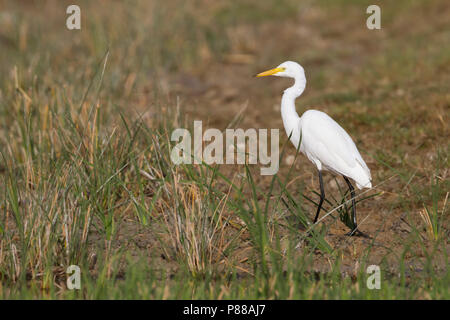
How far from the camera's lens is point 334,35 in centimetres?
952

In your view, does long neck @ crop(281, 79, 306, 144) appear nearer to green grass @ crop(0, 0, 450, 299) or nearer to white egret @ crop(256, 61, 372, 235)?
white egret @ crop(256, 61, 372, 235)

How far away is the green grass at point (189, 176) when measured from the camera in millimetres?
3811

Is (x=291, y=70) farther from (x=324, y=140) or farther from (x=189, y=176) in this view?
(x=189, y=176)

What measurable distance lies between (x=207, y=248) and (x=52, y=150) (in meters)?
1.83

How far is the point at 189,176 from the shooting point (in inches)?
191

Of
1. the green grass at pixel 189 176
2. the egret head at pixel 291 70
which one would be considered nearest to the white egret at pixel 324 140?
the egret head at pixel 291 70

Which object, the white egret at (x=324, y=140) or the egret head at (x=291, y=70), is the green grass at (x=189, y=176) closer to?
Result: the white egret at (x=324, y=140)

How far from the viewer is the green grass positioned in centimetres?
381

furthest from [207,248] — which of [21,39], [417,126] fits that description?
[21,39]

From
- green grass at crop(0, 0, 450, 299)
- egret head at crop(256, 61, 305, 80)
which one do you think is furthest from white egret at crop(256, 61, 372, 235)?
green grass at crop(0, 0, 450, 299)

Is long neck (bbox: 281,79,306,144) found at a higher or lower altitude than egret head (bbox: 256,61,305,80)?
lower

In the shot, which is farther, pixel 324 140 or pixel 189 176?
pixel 189 176

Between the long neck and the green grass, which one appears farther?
the long neck

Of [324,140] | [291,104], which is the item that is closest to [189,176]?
[291,104]
